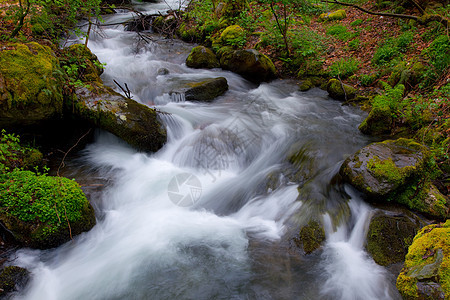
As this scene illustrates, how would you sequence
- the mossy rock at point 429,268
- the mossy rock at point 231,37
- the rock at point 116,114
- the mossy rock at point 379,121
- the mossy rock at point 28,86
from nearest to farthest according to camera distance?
the mossy rock at point 429,268
the mossy rock at point 28,86
the rock at point 116,114
the mossy rock at point 379,121
the mossy rock at point 231,37

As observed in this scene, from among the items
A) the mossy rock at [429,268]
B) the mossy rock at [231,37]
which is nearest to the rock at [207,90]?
the mossy rock at [231,37]

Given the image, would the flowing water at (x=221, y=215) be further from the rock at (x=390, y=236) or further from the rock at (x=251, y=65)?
the rock at (x=251, y=65)

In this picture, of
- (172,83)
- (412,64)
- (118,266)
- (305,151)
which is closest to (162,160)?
(118,266)

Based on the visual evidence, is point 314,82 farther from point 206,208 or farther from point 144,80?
point 206,208

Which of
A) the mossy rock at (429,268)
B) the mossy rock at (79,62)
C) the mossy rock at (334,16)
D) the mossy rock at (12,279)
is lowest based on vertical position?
the mossy rock at (12,279)

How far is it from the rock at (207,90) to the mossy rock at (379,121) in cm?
446

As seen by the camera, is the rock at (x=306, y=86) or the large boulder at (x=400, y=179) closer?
the large boulder at (x=400, y=179)

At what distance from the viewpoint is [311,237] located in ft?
12.0

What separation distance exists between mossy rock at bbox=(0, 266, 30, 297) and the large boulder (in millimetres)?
4672

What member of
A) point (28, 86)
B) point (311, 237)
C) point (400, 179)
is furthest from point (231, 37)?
point (311, 237)

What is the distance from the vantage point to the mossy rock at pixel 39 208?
125 inches

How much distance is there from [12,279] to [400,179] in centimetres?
517

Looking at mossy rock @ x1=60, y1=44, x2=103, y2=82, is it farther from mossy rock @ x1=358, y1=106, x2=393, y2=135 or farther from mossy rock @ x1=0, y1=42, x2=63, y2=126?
mossy rock @ x1=358, y1=106, x2=393, y2=135

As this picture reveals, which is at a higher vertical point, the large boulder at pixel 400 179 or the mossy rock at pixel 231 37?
the mossy rock at pixel 231 37
